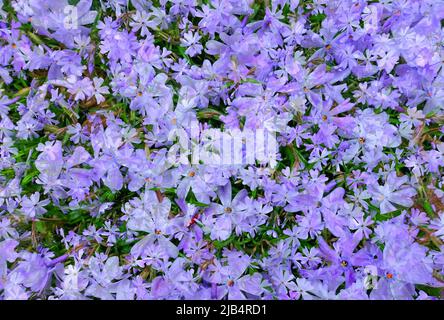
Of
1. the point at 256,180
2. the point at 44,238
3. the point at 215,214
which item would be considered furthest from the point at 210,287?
the point at 44,238

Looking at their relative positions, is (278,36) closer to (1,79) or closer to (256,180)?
(256,180)

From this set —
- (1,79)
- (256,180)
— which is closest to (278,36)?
(256,180)

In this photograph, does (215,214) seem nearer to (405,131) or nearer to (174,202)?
(174,202)

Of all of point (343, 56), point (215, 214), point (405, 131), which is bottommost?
point (215, 214)
